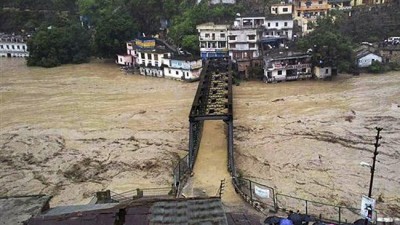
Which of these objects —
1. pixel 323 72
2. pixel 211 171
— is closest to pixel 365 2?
pixel 323 72

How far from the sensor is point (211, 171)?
762 inches

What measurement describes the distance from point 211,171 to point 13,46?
48.3 metres

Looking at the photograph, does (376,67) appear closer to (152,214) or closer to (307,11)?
(307,11)

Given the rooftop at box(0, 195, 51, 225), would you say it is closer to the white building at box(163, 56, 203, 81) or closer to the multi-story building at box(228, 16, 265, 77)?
the white building at box(163, 56, 203, 81)

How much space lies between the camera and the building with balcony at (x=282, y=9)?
49875 millimetres

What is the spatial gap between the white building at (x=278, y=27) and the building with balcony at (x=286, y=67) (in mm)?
6537

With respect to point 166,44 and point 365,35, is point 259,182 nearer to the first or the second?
point 166,44

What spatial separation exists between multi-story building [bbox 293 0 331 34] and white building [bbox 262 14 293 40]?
11.2 ft

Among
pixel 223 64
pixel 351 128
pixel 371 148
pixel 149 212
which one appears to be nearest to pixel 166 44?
pixel 223 64

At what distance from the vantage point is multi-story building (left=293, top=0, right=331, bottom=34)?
1943 inches

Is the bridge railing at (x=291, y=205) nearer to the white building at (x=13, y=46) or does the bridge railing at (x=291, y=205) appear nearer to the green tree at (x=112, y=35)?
the green tree at (x=112, y=35)

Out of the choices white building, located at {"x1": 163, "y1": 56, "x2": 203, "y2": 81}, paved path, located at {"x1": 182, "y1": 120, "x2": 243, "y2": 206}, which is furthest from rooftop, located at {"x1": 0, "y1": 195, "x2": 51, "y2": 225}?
white building, located at {"x1": 163, "y1": 56, "x2": 203, "y2": 81}

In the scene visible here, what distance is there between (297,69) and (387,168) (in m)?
19.3

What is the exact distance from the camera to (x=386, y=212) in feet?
60.6
